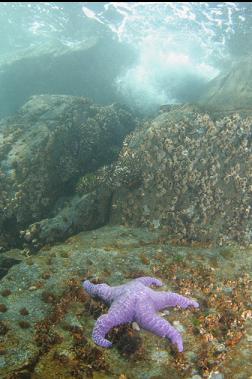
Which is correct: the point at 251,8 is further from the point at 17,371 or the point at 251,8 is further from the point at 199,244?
the point at 17,371

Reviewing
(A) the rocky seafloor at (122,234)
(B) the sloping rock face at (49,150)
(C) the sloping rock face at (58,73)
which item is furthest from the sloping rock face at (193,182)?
(C) the sloping rock face at (58,73)

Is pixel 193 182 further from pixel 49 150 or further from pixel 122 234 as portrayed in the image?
pixel 49 150

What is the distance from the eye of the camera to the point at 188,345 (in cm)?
973

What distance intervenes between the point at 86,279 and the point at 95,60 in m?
44.2

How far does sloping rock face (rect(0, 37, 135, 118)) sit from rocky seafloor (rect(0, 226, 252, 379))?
124 feet

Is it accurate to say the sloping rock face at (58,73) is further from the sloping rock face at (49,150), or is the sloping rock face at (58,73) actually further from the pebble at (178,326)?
the pebble at (178,326)

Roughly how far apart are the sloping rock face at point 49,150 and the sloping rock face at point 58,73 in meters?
19.8

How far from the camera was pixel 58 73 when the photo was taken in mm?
47969

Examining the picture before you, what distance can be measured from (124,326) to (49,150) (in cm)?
1516

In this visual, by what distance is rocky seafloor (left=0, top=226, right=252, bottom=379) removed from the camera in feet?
28.8

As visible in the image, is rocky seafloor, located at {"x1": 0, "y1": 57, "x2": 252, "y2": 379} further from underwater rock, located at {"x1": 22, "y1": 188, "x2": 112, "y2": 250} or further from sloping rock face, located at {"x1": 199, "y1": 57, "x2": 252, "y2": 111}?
sloping rock face, located at {"x1": 199, "y1": 57, "x2": 252, "y2": 111}

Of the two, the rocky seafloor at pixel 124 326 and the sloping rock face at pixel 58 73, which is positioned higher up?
the sloping rock face at pixel 58 73

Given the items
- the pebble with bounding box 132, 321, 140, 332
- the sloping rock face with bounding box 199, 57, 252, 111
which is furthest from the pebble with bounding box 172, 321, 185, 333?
Result: the sloping rock face with bounding box 199, 57, 252, 111

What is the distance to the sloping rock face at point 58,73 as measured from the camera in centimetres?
4747
